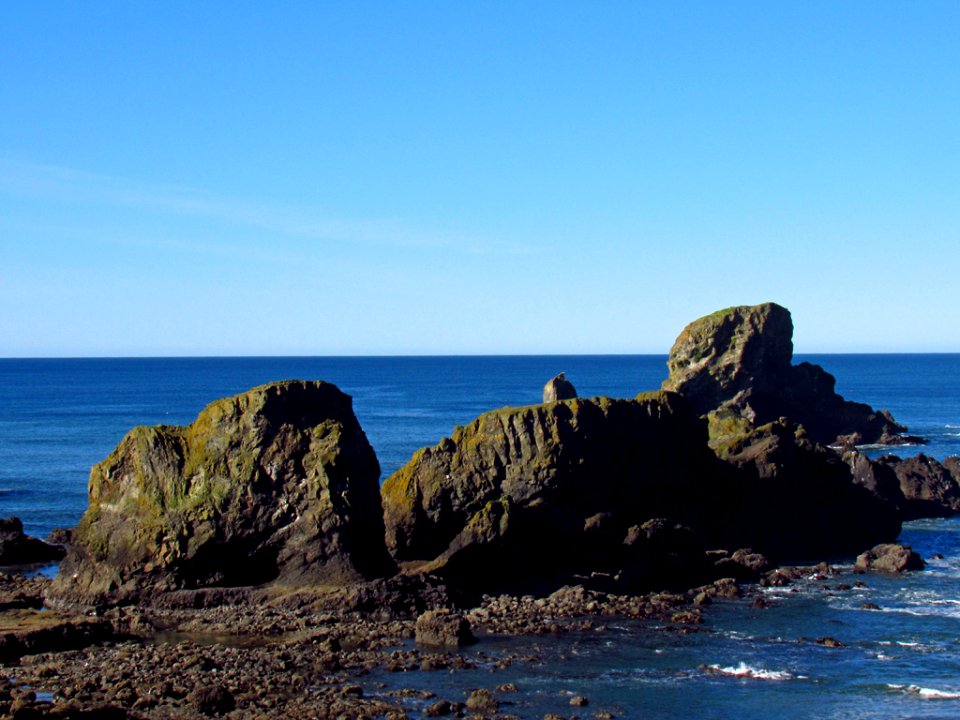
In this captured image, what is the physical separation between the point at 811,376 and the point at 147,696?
86751 mm

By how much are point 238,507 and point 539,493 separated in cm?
1326

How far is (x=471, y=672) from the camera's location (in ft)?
113

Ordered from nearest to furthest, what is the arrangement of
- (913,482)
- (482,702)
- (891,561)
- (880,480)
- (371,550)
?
(482,702) → (371,550) → (891,561) → (880,480) → (913,482)

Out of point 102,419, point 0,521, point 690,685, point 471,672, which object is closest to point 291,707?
point 471,672

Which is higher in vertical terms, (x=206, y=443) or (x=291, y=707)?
(x=206, y=443)

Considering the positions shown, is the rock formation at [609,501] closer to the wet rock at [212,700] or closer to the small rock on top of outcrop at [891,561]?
the small rock on top of outcrop at [891,561]

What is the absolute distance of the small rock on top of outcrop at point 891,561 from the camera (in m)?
51.3

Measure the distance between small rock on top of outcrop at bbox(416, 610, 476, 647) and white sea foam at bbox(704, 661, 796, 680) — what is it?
26.0ft

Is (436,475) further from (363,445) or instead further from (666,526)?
(666,526)

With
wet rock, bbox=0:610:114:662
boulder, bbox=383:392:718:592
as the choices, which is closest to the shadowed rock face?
boulder, bbox=383:392:718:592

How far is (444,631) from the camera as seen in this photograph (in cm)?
3769

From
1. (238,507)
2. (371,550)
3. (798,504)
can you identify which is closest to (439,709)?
(371,550)

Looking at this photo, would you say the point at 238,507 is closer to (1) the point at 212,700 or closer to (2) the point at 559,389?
(1) the point at 212,700

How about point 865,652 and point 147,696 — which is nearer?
point 147,696
